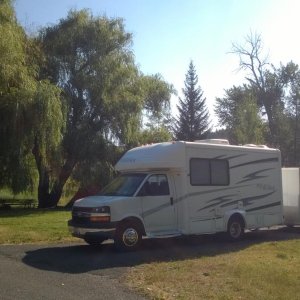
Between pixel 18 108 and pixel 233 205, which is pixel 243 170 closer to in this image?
pixel 233 205

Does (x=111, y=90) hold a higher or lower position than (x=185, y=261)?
higher

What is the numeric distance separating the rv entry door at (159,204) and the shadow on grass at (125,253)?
59 centimetres

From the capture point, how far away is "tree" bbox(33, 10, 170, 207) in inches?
1139

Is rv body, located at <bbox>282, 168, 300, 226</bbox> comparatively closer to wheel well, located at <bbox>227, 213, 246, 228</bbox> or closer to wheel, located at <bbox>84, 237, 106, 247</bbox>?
wheel well, located at <bbox>227, 213, 246, 228</bbox>

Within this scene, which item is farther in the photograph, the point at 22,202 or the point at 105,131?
the point at 22,202

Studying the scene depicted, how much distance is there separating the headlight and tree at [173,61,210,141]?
4444 centimetres

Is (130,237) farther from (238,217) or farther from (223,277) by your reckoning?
(238,217)

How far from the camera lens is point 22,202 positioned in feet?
107

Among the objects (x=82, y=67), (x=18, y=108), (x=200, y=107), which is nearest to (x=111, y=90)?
(x=82, y=67)

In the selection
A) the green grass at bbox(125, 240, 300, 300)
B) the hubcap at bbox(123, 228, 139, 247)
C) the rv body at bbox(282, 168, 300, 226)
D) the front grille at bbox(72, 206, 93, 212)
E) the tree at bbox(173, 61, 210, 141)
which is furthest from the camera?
the tree at bbox(173, 61, 210, 141)

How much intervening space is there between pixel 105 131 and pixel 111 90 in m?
2.39

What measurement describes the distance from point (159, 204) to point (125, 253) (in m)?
1.69

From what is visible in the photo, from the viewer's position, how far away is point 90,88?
29016 millimetres

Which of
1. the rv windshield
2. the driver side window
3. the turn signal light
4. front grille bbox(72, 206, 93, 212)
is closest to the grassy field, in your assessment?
the turn signal light
